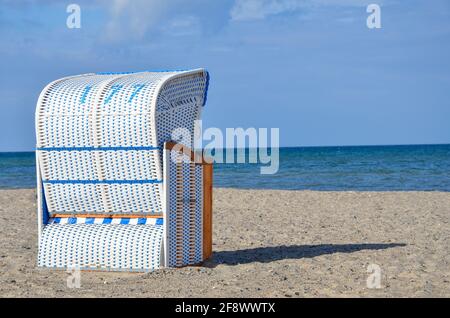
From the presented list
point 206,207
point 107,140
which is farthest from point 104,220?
point 206,207

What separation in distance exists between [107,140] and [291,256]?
125 inches

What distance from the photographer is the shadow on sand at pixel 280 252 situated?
9.77 meters

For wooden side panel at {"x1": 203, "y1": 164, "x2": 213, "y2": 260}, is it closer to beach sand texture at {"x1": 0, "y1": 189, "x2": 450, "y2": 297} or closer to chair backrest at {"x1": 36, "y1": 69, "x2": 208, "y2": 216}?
beach sand texture at {"x1": 0, "y1": 189, "x2": 450, "y2": 297}

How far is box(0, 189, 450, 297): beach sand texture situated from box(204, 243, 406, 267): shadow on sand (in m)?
0.01

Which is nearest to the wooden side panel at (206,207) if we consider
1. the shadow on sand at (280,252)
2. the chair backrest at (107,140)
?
the shadow on sand at (280,252)

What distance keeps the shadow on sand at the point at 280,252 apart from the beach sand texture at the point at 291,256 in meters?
0.01

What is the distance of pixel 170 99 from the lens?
873cm

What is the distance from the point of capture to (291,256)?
33.0 feet

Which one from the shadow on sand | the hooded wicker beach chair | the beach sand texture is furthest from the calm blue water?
the hooded wicker beach chair

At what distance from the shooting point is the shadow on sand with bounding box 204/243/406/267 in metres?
9.77

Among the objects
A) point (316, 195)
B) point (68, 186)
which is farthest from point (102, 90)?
point (316, 195)

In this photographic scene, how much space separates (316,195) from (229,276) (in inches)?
442

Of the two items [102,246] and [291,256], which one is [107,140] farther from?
[291,256]

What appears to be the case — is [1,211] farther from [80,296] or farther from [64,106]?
[80,296]
